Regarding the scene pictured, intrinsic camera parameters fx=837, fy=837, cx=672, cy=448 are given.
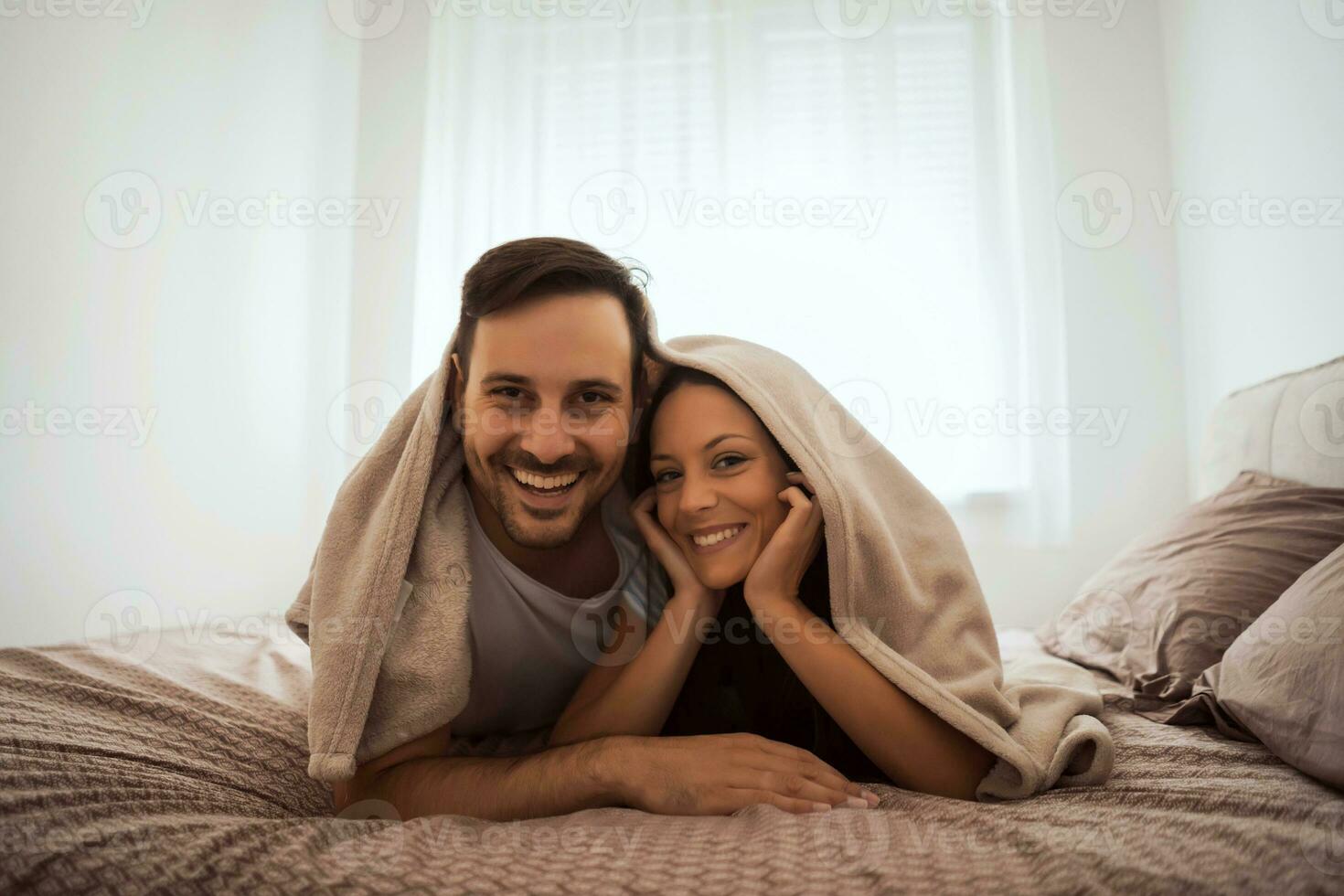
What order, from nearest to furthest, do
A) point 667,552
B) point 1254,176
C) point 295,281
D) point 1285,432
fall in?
point 667,552, point 1285,432, point 1254,176, point 295,281

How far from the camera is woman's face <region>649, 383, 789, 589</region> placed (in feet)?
4.06

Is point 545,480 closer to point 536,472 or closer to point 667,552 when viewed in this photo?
point 536,472

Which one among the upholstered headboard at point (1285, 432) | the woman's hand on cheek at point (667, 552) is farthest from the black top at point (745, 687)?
the upholstered headboard at point (1285, 432)

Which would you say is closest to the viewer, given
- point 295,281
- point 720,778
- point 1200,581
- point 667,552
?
point 720,778

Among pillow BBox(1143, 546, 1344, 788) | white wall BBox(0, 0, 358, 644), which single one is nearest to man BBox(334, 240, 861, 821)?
pillow BBox(1143, 546, 1344, 788)

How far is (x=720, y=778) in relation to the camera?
0.98 m

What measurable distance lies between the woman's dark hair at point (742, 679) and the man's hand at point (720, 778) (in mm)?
267

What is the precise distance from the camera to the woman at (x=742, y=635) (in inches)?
42.2

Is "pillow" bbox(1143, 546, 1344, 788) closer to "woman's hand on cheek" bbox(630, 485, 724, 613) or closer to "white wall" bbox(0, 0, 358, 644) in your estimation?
"woman's hand on cheek" bbox(630, 485, 724, 613)

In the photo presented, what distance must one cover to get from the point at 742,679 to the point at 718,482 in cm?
34

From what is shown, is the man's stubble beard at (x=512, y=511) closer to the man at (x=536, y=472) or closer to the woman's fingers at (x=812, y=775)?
the man at (x=536, y=472)

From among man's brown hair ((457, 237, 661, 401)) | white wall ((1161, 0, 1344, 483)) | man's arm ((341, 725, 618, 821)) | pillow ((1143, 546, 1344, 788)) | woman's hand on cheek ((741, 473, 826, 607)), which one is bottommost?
man's arm ((341, 725, 618, 821))

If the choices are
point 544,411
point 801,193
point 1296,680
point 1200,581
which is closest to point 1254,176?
point 801,193

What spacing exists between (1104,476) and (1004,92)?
149 cm
